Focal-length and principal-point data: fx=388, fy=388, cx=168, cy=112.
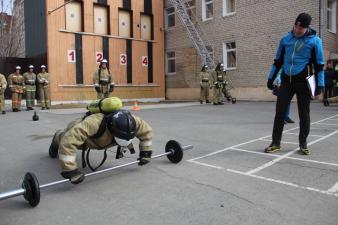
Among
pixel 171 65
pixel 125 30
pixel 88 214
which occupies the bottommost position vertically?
pixel 88 214

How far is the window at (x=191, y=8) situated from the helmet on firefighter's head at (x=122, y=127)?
22141 millimetres

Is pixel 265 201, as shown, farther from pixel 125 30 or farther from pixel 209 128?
pixel 125 30

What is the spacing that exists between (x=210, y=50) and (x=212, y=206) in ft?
70.7

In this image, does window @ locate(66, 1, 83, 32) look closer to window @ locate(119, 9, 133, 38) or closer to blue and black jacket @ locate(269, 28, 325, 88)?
window @ locate(119, 9, 133, 38)

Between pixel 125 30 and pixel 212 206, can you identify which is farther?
pixel 125 30

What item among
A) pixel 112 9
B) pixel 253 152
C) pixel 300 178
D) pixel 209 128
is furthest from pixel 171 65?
pixel 300 178

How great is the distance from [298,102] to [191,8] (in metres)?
20.9

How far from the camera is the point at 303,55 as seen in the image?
19.9ft

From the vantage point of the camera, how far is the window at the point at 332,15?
69.5 feet

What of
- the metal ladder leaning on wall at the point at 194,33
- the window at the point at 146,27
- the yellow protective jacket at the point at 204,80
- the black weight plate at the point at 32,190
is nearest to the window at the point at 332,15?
the metal ladder leaning on wall at the point at 194,33

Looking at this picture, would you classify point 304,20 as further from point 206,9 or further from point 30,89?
point 206,9

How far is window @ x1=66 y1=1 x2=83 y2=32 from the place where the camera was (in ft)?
73.4

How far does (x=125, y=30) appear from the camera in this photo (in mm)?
25094

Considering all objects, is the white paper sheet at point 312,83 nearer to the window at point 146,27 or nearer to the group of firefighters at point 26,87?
the group of firefighters at point 26,87
